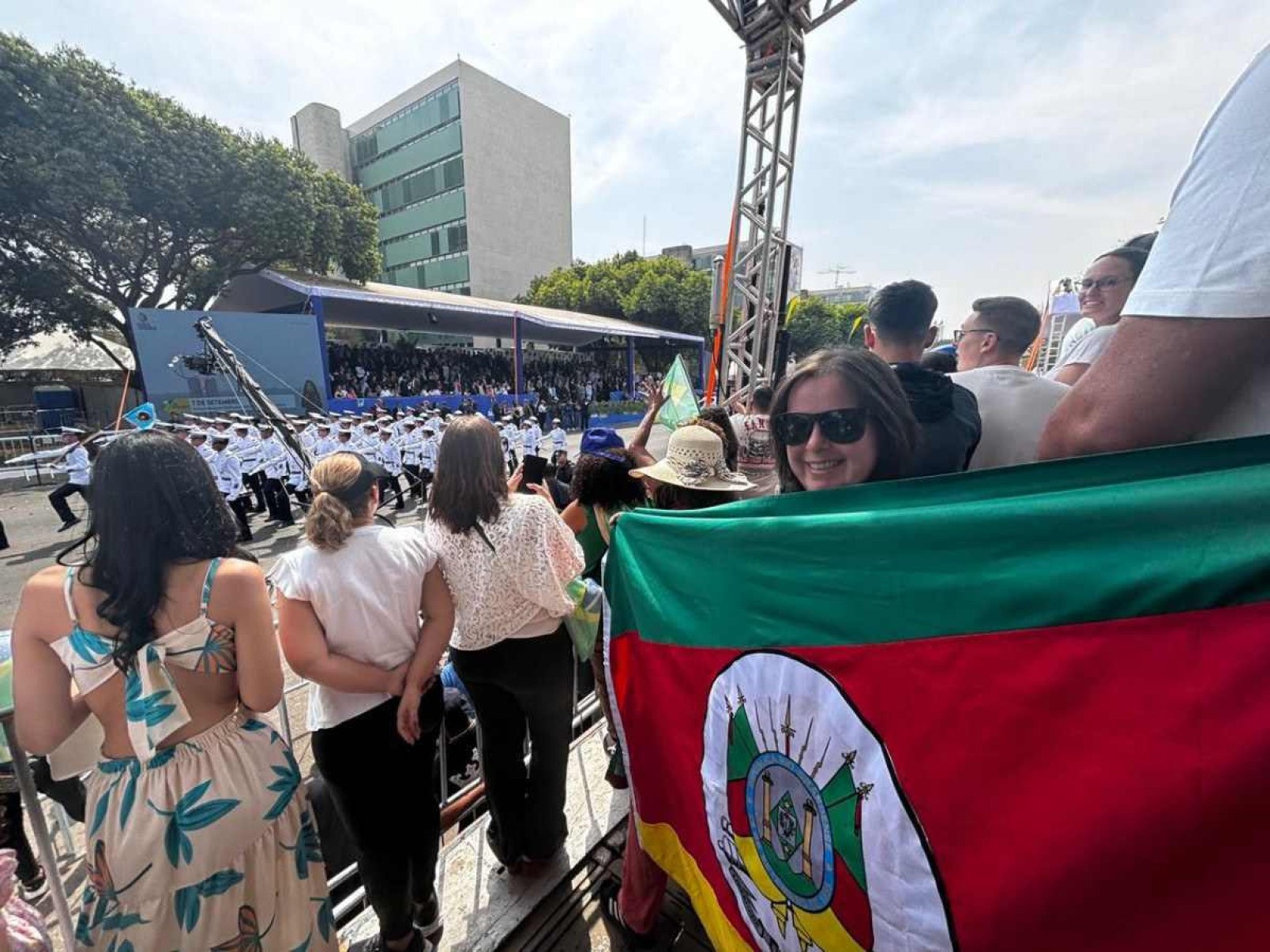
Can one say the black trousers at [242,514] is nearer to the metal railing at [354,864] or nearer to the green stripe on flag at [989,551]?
the metal railing at [354,864]

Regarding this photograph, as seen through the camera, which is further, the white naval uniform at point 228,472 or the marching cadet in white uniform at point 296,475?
the marching cadet in white uniform at point 296,475

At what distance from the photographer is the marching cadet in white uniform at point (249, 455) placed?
9.73 meters

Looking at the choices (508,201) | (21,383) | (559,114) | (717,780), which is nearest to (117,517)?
(717,780)

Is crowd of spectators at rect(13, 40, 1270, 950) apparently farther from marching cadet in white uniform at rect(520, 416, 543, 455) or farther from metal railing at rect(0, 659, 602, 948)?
marching cadet in white uniform at rect(520, 416, 543, 455)

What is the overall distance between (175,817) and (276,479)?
997 centimetres

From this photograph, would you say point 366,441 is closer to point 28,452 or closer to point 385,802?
point 385,802

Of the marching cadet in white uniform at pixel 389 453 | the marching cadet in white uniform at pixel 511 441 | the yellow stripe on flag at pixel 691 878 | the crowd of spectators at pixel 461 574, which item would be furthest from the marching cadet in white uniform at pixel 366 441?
the yellow stripe on flag at pixel 691 878

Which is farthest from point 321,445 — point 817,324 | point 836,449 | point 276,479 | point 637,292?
point 817,324

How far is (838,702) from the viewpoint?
1.10 m

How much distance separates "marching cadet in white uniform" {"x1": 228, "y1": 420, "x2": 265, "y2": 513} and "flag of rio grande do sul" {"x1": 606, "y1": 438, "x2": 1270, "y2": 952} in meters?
10.8

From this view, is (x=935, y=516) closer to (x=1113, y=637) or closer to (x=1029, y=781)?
(x=1113, y=637)

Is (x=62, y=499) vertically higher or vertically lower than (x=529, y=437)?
lower

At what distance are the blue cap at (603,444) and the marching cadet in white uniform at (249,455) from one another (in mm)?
9346

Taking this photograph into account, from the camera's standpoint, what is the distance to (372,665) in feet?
5.67
